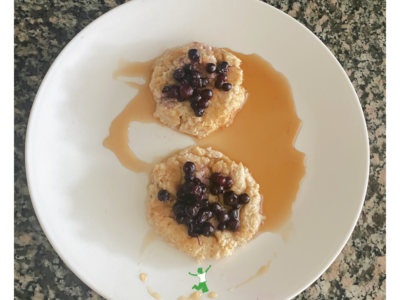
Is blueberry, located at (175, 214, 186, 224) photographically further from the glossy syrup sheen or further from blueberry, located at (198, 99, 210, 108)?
blueberry, located at (198, 99, 210, 108)

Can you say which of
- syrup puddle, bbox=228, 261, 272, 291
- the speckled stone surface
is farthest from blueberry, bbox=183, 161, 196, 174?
the speckled stone surface

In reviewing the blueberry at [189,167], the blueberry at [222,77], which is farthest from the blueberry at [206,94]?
the blueberry at [189,167]

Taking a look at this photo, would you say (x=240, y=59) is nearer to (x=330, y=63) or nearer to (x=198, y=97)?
(x=198, y=97)

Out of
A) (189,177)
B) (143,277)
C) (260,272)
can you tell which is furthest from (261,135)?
(143,277)

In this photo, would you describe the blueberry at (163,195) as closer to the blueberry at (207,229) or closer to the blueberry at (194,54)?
the blueberry at (207,229)

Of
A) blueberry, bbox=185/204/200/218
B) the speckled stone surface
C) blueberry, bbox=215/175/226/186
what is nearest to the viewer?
blueberry, bbox=185/204/200/218
